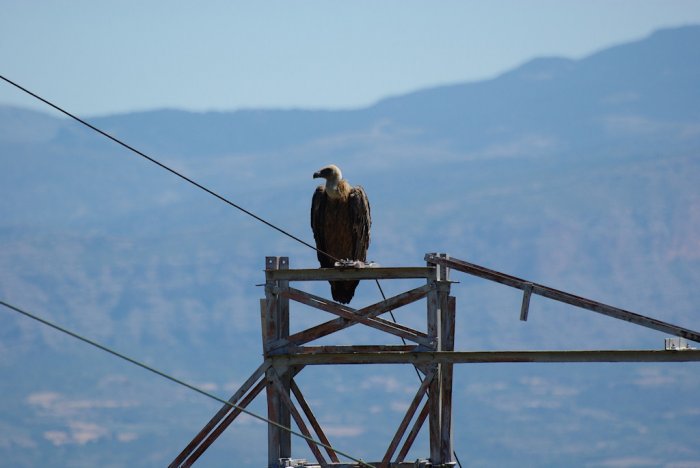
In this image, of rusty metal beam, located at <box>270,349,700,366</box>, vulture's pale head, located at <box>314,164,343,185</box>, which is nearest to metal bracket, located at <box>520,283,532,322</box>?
rusty metal beam, located at <box>270,349,700,366</box>

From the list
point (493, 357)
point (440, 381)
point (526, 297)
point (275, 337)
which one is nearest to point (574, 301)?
point (526, 297)

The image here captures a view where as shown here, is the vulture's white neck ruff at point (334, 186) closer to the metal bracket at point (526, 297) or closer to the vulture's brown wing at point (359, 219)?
the vulture's brown wing at point (359, 219)

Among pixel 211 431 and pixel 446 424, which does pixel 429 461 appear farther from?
pixel 211 431

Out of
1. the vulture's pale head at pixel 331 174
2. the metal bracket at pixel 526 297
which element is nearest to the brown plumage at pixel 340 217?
the vulture's pale head at pixel 331 174

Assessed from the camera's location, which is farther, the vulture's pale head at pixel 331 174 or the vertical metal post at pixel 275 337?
the vulture's pale head at pixel 331 174

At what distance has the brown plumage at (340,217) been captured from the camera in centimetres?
2302

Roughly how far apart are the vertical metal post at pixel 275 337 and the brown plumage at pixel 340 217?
4732 millimetres

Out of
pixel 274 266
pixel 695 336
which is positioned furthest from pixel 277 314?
pixel 695 336

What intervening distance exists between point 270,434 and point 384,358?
170cm

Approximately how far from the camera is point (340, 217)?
23109mm

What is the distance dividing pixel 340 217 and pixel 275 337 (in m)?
5.23

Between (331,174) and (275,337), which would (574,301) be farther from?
(331,174)

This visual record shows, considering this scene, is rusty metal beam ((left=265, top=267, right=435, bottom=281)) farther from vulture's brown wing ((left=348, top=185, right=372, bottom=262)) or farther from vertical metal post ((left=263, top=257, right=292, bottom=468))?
vulture's brown wing ((left=348, top=185, right=372, bottom=262))

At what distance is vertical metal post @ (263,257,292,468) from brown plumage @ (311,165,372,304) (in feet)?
15.5
